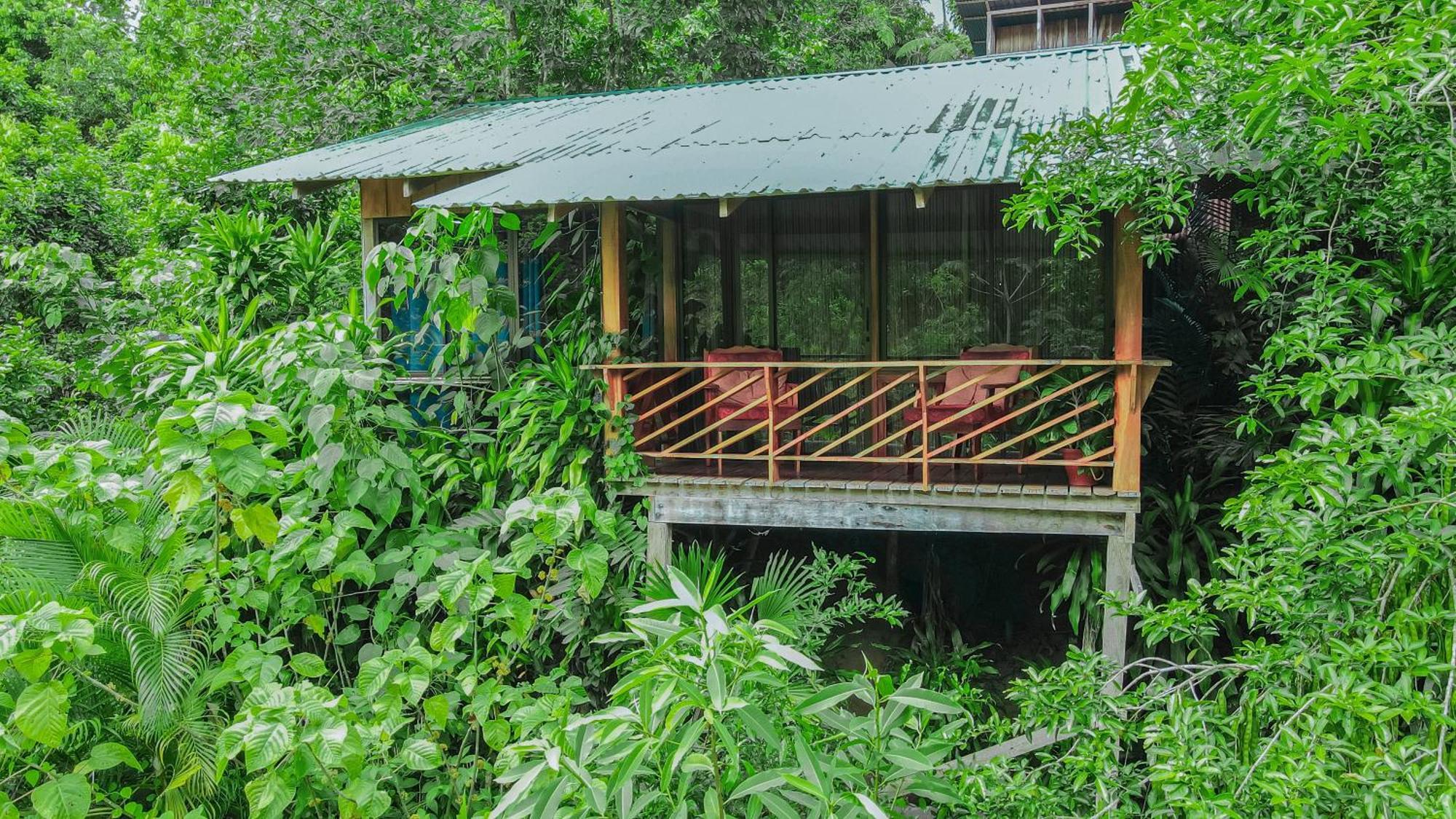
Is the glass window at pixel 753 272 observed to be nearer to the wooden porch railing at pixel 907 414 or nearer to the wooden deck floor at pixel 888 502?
the wooden porch railing at pixel 907 414

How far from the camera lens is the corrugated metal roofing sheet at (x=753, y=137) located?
5.09 meters

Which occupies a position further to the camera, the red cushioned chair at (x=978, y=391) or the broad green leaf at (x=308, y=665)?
the red cushioned chair at (x=978, y=391)

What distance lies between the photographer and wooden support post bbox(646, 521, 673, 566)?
5.59m

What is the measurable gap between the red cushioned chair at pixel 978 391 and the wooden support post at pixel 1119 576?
2.80 feet

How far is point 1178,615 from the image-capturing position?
3.49 m

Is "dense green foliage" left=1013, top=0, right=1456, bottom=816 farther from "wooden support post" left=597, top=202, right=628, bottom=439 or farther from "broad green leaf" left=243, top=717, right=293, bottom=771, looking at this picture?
"broad green leaf" left=243, top=717, right=293, bottom=771

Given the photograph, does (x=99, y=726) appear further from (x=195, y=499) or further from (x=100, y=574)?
(x=195, y=499)

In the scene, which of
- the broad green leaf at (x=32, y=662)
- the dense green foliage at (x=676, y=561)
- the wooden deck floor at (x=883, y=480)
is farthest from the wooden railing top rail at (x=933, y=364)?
the broad green leaf at (x=32, y=662)

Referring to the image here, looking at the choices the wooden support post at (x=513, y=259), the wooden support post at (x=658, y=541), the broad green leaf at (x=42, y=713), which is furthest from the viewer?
the wooden support post at (x=513, y=259)

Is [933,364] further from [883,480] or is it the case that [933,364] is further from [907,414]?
[907,414]

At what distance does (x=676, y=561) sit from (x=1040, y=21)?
12917 millimetres

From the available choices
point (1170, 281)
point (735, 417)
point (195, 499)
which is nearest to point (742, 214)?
point (735, 417)

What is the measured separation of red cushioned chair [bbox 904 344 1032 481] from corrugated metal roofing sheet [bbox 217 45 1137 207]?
4.22 ft

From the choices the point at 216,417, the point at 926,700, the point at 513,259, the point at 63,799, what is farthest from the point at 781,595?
the point at 513,259
